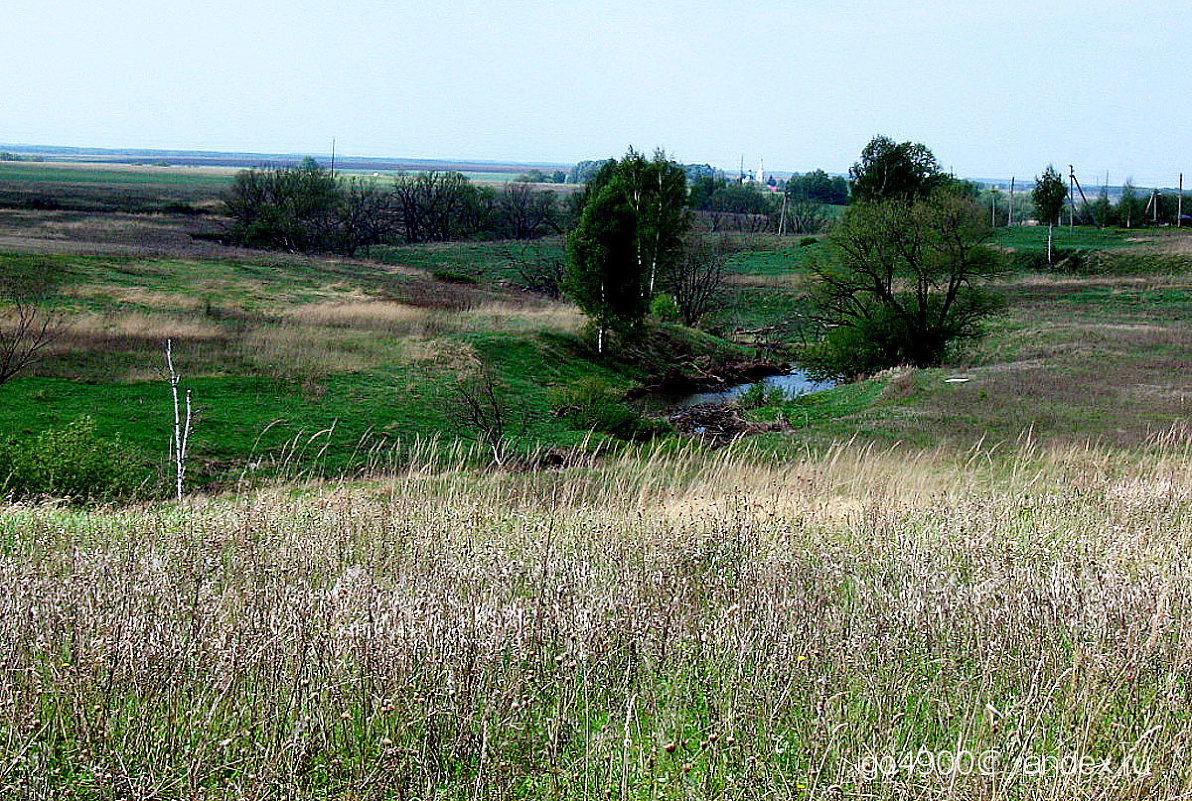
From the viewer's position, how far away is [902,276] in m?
34.1

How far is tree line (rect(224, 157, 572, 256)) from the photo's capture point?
65.2 metres

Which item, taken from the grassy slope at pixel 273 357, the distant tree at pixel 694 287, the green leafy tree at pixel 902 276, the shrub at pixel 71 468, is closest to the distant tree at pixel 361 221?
the grassy slope at pixel 273 357

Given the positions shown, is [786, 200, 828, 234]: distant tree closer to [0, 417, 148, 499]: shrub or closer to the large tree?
the large tree

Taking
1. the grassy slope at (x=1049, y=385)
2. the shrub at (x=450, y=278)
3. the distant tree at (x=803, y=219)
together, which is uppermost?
the distant tree at (x=803, y=219)

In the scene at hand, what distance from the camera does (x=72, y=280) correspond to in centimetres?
3219

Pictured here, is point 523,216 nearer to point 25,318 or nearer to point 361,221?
point 361,221

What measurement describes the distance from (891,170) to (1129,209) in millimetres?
34187

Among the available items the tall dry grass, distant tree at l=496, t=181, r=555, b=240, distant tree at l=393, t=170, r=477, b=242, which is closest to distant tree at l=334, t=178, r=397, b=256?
distant tree at l=393, t=170, r=477, b=242

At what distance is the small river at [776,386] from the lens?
31656 millimetres

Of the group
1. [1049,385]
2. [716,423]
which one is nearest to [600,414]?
[716,423]

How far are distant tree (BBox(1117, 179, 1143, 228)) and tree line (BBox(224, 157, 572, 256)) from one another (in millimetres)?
46891

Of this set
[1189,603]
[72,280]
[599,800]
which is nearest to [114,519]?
[599,800]

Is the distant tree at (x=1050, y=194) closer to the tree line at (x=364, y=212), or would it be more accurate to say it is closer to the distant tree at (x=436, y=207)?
the tree line at (x=364, y=212)

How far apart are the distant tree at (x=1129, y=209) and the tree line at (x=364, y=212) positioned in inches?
1846
